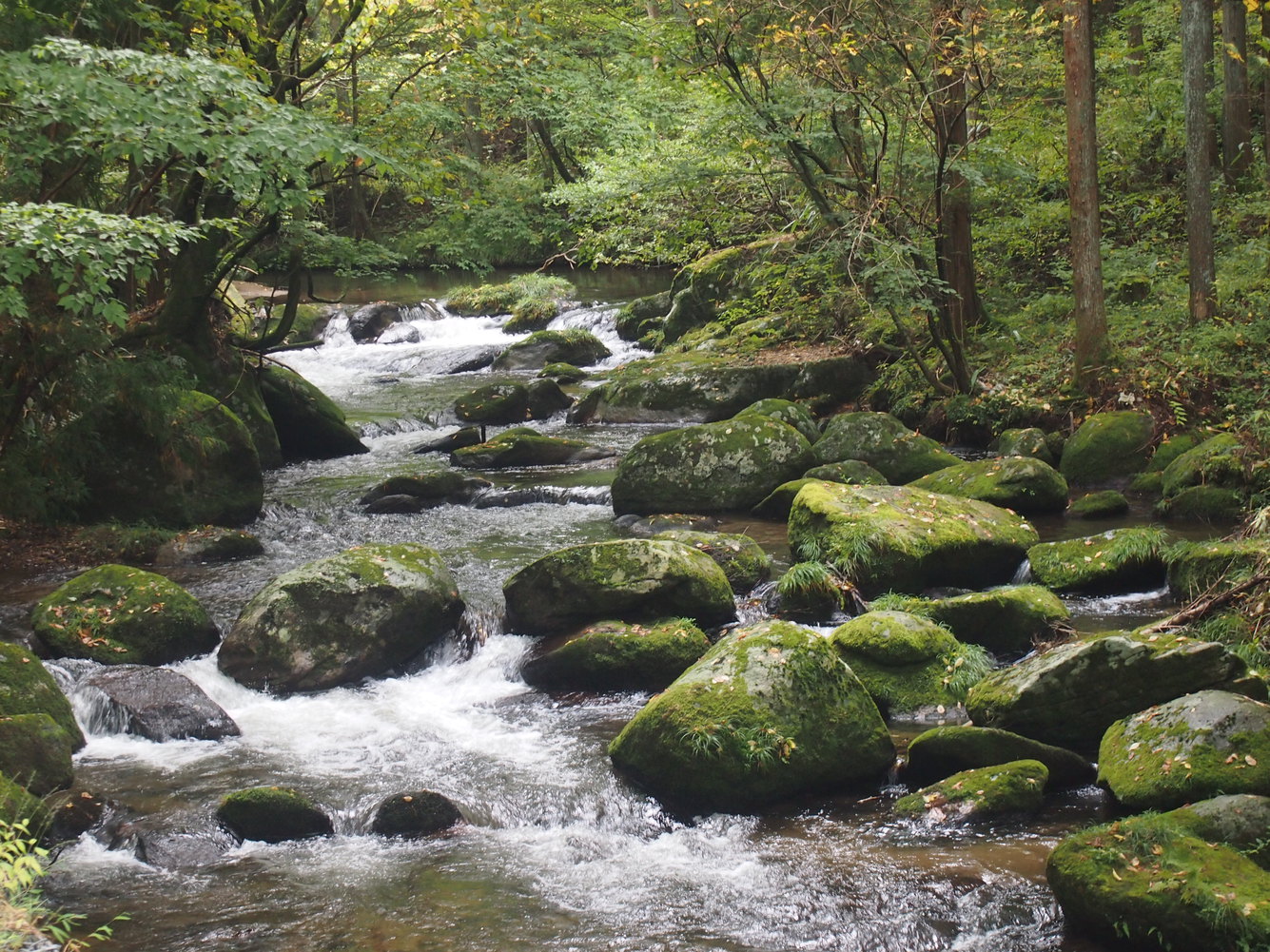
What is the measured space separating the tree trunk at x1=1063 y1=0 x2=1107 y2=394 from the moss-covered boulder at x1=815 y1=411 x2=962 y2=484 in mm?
2209

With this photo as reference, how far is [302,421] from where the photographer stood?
15.3 meters

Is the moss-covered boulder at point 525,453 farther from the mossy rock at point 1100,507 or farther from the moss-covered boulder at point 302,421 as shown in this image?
the mossy rock at point 1100,507

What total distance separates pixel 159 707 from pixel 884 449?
26.7 ft

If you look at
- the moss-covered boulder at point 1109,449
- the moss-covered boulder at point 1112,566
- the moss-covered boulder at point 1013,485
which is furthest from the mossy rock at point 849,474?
the moss-covered boulder at point 1112,566

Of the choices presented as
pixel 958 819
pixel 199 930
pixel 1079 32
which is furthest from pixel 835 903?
pixel 1079 32

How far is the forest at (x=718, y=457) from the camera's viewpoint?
5348 mm

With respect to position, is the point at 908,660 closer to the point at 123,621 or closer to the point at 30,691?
the point at 30,691

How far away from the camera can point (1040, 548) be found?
8875 millimetres

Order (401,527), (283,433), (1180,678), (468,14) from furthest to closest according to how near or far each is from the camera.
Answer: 1. (283,433)
2. (401,527)
3. (468,14)
4. (1180,678)

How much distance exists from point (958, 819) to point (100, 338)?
875 cm

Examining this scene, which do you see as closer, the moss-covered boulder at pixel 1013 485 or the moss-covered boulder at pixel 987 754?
the moss-covered boulder at pixel 987 754

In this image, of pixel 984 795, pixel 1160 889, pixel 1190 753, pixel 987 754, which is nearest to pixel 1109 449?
pixel 987 754

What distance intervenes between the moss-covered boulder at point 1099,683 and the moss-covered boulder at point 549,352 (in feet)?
54.3

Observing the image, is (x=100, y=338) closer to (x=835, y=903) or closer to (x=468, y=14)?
(x=468, y=14)
